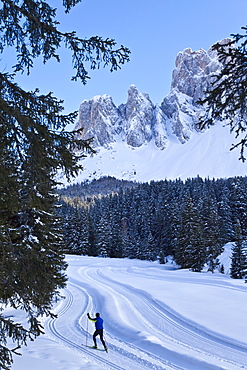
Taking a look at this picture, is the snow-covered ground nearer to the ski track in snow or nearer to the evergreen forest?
the ski track in snow

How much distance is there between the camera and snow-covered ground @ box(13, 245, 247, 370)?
9727 mm

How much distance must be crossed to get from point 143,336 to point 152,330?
1242 millimetres

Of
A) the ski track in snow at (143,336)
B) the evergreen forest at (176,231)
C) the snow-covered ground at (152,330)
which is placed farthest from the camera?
the evergreen forest at (176,231)

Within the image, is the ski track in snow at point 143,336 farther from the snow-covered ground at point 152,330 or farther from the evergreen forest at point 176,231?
the evergreen forest at point 176,231

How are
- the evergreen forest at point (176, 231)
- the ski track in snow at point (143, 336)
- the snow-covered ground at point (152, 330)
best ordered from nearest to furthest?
the snow-covered ground at point (152, 330) < the ski track in snow at point (143, 336) < the evergreen forest at point (176, 231)

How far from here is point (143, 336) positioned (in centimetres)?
1228

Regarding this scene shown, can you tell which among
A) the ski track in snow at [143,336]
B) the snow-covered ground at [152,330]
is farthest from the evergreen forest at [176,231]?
the ski track in snow at [143,336]

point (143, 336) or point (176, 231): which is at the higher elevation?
point (176, 231)

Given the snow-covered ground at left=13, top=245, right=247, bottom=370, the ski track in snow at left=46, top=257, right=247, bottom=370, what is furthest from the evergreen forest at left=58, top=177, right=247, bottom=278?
the ski track in snow at left=46, top=257, right=247, bottom=370

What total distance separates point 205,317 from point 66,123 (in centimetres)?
1341

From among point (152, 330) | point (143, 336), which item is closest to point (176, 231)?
point (152, 330)

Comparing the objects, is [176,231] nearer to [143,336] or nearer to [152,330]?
[152,330]

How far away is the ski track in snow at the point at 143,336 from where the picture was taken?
9.95m

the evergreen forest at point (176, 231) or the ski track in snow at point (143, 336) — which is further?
the evergreen forest at point (176, 231)
